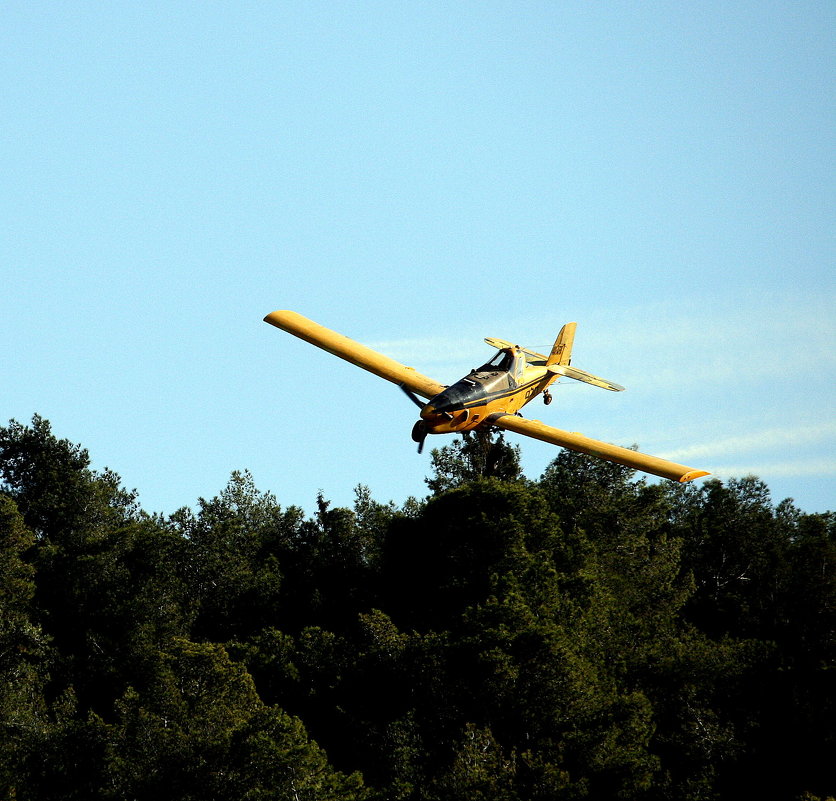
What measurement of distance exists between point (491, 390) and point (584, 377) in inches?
364

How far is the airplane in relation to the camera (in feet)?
148

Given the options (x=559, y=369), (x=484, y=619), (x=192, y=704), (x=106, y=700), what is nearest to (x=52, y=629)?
(x=106, y=700)

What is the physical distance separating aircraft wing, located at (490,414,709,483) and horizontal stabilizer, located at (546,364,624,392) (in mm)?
7029

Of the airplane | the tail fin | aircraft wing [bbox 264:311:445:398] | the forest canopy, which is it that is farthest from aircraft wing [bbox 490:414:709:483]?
the tail fin

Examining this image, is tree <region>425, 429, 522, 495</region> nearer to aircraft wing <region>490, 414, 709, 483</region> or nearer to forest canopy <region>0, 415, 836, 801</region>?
forest canopy <region>0, 415, 836, 801</region>

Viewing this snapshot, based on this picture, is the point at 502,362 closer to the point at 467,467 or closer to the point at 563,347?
the point at 563,347

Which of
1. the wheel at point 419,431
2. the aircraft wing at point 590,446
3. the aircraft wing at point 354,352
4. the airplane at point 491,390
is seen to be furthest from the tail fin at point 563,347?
the wheel at point 419,431

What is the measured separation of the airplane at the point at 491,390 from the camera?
45.0 metres

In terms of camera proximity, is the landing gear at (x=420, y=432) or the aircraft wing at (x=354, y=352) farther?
the aircraft wing at (x=354, y=352)

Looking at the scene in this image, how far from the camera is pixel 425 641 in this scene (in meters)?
60.5

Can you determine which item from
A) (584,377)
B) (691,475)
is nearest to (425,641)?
(584,377)

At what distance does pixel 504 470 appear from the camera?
87812 millimetres

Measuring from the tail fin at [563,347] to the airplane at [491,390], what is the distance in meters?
1.52

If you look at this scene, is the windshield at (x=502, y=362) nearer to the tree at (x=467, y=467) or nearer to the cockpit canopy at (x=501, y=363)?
the cockpit canopy at (x=501, y=363)
